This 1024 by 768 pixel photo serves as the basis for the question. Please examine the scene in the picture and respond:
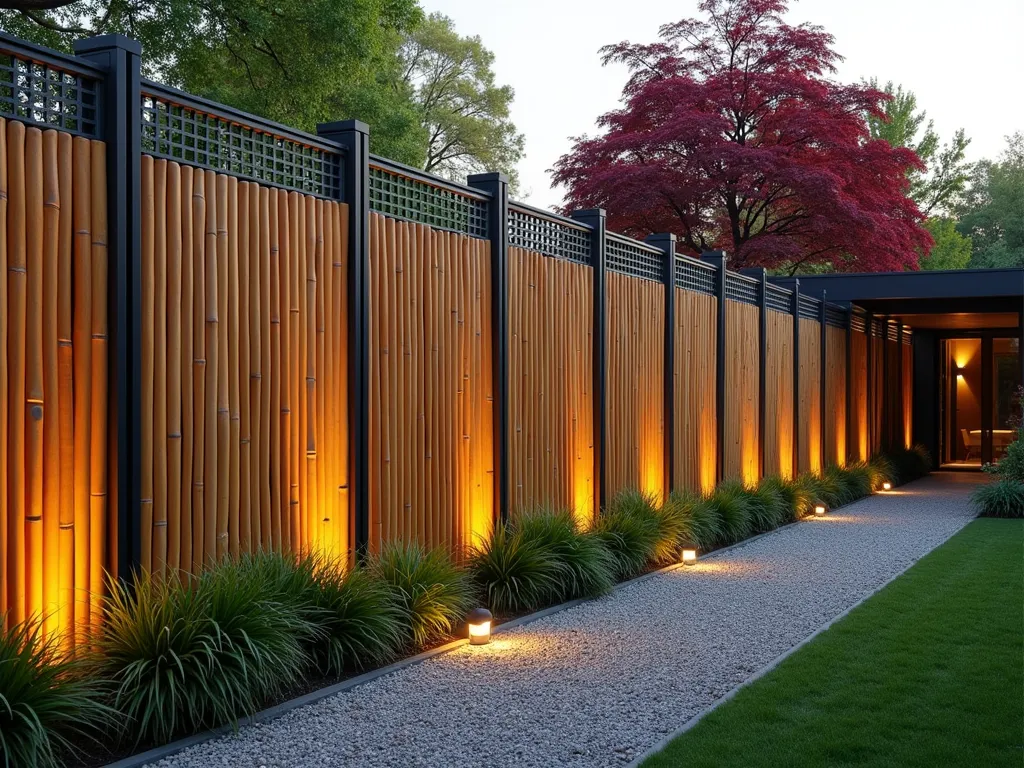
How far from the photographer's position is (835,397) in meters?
16.1

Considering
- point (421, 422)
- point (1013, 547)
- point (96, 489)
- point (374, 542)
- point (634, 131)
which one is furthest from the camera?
point (634, 131)

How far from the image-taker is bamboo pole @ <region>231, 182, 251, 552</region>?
5.24 m

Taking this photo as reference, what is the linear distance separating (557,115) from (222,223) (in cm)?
3246

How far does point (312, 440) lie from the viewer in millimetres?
5703

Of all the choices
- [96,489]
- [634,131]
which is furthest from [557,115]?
[96,489]

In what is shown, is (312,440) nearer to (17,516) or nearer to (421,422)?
(421,422)

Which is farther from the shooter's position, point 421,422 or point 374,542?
point 421,422

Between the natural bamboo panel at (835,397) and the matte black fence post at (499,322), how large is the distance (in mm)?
9139

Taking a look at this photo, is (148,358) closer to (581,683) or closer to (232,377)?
(232,377)

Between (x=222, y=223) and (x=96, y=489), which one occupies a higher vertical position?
(x=222, y=223)

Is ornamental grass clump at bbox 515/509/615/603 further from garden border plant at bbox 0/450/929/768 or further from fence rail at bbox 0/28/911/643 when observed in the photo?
fence rail at bbox 0/28/911/643

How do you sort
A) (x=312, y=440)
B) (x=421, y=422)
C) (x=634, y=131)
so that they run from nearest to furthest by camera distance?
(x=312, y=440) < (x=421, y=422) < (x=634, y=131)

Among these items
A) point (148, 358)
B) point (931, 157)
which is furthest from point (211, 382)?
point (931, 157)

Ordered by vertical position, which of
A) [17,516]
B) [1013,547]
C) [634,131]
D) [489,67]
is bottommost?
[1013,547]
